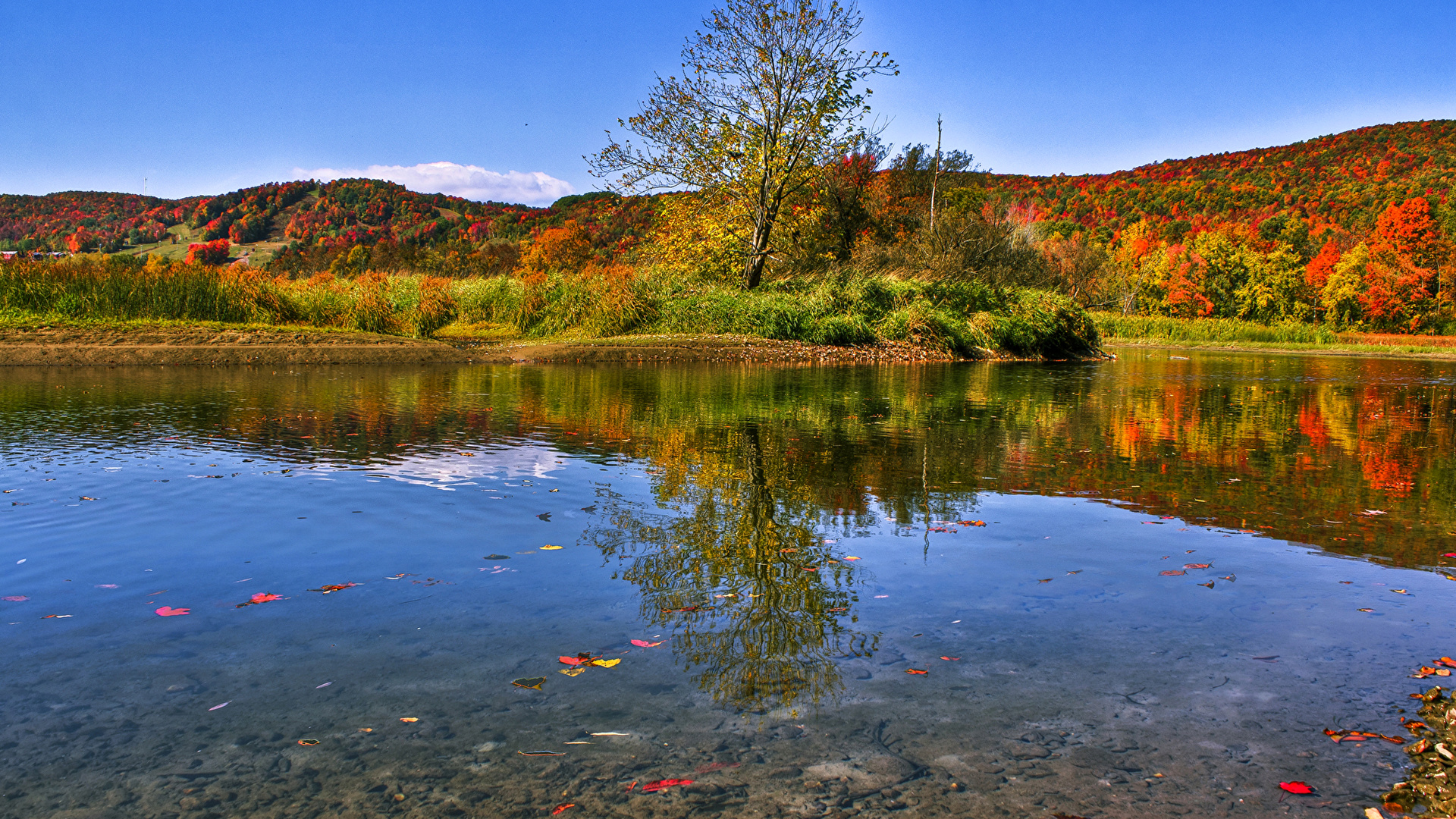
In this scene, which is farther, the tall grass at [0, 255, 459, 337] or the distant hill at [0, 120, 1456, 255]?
the distant hill at [0, 120, 1456, 255]

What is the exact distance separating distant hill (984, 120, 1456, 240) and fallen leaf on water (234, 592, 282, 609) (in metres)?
72.0

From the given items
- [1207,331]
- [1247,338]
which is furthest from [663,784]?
[1207,331]

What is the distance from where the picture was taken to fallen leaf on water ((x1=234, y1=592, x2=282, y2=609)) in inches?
136

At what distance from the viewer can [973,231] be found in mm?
30406

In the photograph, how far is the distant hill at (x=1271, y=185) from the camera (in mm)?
72688

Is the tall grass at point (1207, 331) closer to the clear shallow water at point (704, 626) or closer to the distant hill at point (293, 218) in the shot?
the distant hill at point (293, 218)

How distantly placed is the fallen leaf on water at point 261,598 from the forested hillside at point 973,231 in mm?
22557

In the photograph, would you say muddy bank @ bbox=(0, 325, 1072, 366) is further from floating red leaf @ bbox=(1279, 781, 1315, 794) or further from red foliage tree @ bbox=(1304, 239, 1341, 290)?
red foliage tree @ bbox=(1304, 239, 1341, 290)

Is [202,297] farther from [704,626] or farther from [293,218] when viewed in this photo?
[293,218]

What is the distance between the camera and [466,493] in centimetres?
570

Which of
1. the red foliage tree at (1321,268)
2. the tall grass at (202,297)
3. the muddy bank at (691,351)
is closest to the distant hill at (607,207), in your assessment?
the red foliage tree at (1321,268)

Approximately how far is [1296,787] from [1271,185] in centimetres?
9704

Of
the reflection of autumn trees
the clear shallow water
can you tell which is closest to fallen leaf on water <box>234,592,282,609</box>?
the clear shallow water

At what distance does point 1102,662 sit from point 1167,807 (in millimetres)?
874
